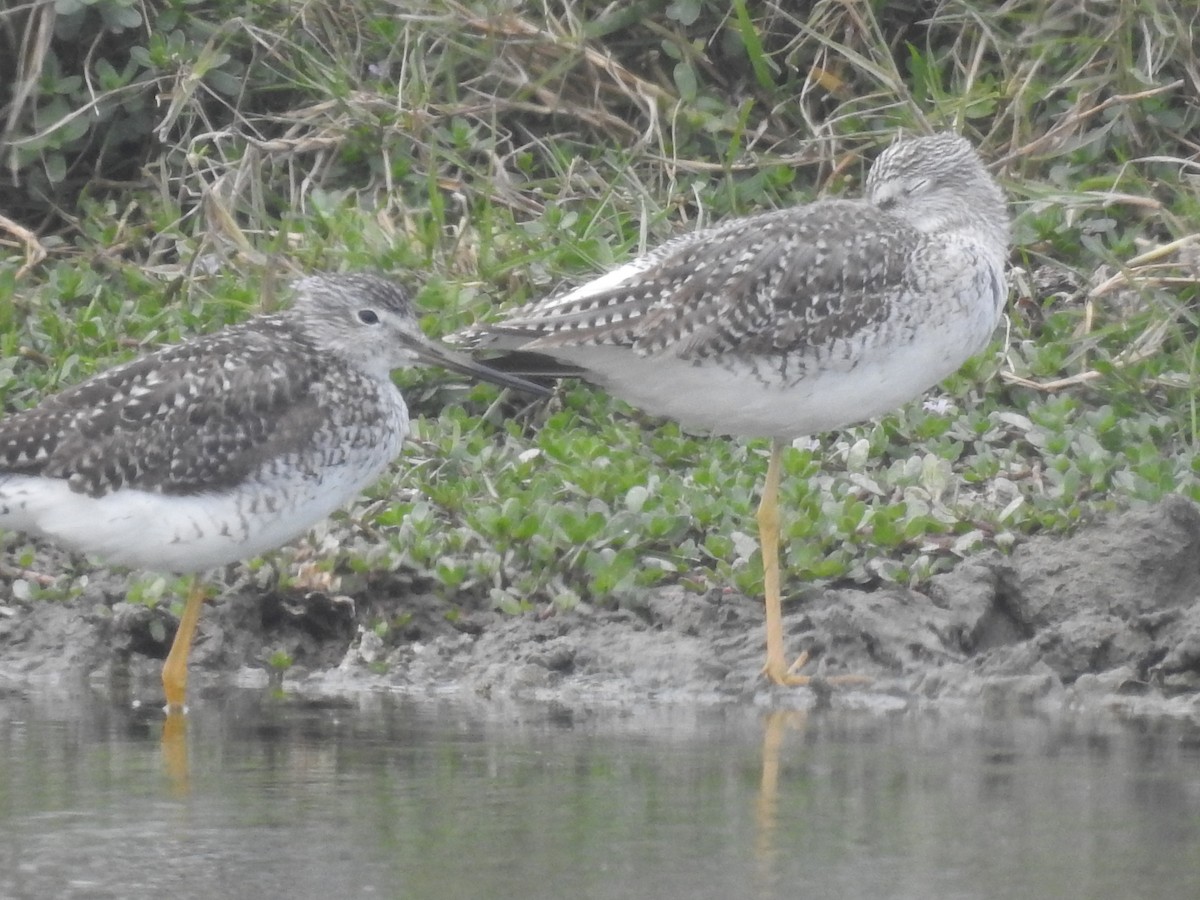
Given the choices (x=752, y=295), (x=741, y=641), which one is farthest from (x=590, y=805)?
(x=752, y=295)

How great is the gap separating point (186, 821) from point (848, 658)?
260cm

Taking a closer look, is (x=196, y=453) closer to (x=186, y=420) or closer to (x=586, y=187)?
(x=186, y=420)

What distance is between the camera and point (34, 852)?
4930 millimetres

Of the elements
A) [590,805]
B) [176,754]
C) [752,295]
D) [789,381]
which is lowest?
[590,805]

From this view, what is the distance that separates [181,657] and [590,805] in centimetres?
216

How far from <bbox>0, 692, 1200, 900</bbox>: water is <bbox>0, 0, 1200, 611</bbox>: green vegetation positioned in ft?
4.94

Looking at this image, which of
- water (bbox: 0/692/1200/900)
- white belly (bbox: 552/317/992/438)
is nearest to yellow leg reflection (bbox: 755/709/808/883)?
water (bbox: 0/692/1200/900)

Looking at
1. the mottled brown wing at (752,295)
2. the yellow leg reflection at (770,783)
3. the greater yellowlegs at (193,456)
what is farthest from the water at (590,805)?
the mottled brown wing at (752,295)

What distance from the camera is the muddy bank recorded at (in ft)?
22.3

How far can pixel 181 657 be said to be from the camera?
23.2ft

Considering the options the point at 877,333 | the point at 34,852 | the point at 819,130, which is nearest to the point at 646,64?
the point at 819,130

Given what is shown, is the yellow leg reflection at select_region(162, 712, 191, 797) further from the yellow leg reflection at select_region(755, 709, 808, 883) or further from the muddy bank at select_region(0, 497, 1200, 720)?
the yellow leg reflection at select_region(755, 709, 808, 883)

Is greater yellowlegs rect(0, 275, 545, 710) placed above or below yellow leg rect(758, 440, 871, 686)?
above

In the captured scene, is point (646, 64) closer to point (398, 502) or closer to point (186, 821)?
point (398, 502)
